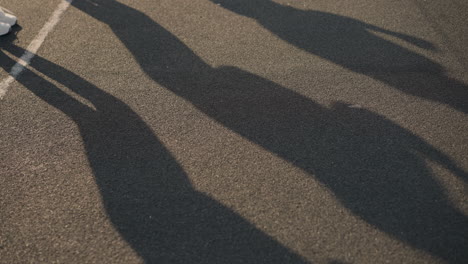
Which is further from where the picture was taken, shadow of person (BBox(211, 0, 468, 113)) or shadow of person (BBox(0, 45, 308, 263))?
shadow of person (BBox(211, 0, 468, 113))

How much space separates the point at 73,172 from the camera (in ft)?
12.8

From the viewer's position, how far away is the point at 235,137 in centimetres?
427

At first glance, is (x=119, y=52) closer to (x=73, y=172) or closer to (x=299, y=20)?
(x=73, y=172)

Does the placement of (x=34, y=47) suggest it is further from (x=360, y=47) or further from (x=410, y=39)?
(x=410, y=39)

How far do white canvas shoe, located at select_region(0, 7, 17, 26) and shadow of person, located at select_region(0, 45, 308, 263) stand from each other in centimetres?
168

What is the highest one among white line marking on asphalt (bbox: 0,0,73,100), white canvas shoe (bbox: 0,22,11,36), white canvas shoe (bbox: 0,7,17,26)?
white canvas shoe (bbox: 0,7,17,26)

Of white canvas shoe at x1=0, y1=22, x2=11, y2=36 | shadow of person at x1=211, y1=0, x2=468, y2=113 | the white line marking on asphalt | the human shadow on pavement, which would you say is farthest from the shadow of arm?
white canvas shoe at x1=0, y1=22, x2=11, y2=36

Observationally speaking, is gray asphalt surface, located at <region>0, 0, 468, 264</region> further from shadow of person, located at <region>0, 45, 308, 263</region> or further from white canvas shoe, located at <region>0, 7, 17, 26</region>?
white canvas shoe, located at <region>0, 7, 17, 26</region>

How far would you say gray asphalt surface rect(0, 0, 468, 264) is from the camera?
338cm

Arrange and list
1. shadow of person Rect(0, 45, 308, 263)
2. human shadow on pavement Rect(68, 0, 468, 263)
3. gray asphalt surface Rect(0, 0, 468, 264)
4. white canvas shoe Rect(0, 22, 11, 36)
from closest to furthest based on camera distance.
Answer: shadow of person Rect(0, 45, 308, 263) < gray asphalt surface Rect(0, 0, 468, 264) < human shadow on pavement Rect(68, 0, 468, 263) < white canvas shoe Rect(0, 22, 11, 36)

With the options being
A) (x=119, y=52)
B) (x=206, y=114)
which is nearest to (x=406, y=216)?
(x=206, y=114)

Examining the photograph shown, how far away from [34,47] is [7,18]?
74 centimetres

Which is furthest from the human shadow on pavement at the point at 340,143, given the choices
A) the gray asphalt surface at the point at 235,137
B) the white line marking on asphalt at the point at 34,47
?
the white line marking on asphalt at the point at 34,47

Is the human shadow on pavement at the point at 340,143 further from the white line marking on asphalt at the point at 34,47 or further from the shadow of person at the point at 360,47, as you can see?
the white line marking on asphalt at the point at 34,47
